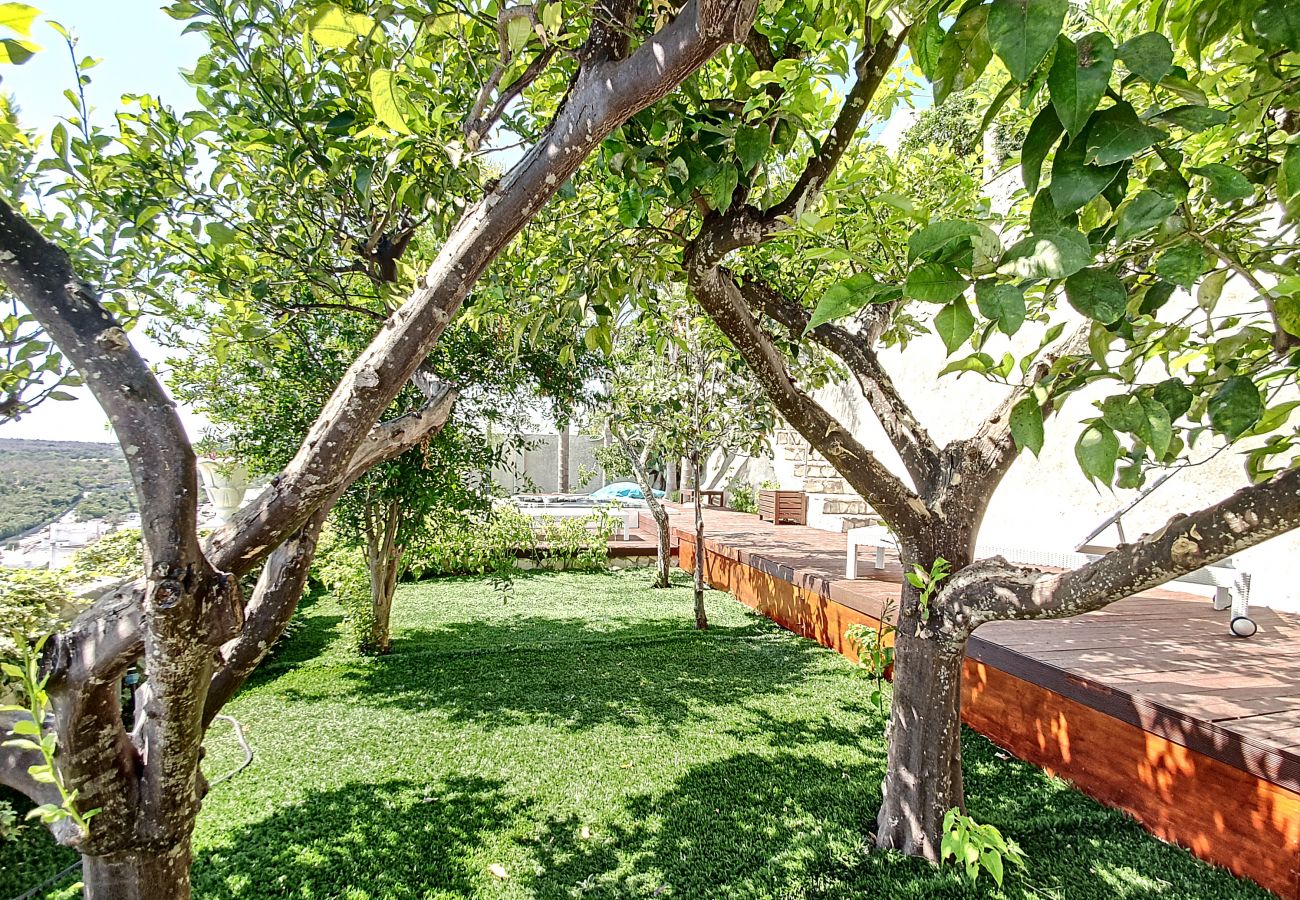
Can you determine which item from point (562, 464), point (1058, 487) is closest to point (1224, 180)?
point (1058, 487)

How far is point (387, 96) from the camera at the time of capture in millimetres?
1190

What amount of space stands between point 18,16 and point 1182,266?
128 centimetres

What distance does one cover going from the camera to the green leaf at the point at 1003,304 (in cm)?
55

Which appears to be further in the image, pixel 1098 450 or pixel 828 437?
pixel 828 437

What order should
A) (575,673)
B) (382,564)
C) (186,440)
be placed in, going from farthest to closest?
(382,564) → (575,673) → (186,440)

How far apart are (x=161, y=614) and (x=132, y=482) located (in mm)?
254

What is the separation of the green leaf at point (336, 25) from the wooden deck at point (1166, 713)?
336cm

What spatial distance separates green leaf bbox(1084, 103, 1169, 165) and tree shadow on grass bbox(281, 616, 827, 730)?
3.86 meters

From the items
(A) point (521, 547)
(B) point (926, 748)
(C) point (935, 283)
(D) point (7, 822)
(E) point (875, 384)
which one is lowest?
(D) point (7, 822)

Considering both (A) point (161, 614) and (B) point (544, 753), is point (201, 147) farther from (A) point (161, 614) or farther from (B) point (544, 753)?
(B) point (544, 753)

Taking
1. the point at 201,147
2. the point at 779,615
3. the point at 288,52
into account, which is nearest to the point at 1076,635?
the point at 779,615

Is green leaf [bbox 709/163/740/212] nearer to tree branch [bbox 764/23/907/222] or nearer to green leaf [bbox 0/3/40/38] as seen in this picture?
tree branch [bbox 764/23/907/222]

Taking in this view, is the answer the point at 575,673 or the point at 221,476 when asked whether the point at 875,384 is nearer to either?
the point at 575,673

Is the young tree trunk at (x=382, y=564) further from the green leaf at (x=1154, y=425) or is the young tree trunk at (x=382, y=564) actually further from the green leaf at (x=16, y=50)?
the green leaf at (x=1154, y=425)
